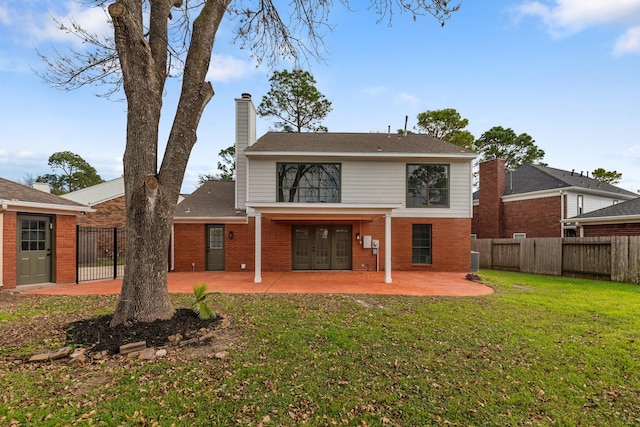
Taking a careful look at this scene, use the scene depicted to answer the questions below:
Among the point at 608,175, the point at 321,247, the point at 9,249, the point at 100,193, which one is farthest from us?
the point at 608,175

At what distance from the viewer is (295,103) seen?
20750 millimetres

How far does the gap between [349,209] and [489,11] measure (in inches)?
298

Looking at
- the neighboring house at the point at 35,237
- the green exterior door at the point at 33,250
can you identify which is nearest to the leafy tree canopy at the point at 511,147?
the neighboring house at the point at 35,237

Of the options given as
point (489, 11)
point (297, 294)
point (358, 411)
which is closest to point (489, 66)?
point (489, 11)

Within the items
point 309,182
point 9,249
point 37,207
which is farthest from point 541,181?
point 9,249

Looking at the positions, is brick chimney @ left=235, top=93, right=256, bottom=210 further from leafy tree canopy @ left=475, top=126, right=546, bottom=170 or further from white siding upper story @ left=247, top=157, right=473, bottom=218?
leafy tree canopy @ left=475, top=126, right=546, bottom=170

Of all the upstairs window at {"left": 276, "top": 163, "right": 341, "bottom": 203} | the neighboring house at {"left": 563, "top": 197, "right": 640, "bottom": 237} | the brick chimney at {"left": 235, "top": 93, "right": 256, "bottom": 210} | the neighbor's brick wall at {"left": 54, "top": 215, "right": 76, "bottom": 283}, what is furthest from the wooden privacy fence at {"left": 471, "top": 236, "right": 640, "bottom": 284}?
the neighbor's brick wall at {"left": 54, "top": 215, "right": 76, "bottom": 283}

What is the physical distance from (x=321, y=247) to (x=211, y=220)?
4.68 meters

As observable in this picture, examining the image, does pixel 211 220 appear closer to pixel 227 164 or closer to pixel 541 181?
pixel 227 164

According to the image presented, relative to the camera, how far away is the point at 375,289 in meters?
8.28

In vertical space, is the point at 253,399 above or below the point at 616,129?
below

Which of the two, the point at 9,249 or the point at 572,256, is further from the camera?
the point at 572,256

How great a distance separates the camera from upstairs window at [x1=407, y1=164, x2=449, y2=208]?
11969 millimetres

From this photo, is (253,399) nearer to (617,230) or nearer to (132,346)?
(132,346)
